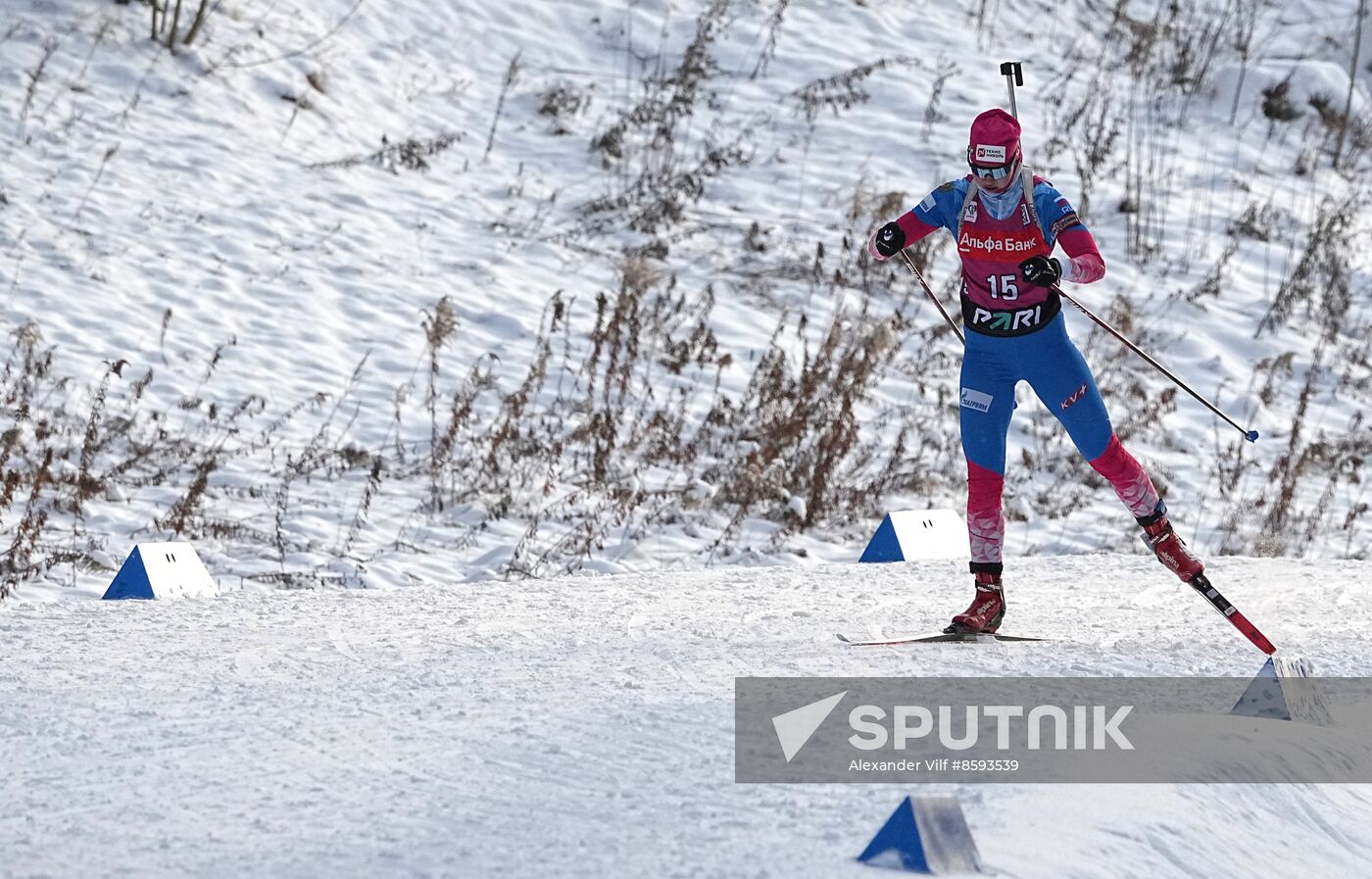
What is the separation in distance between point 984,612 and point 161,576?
3.05m

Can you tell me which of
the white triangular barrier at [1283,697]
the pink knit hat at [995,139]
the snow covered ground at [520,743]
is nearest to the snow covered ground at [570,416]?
the snow covered ground at [520,743]

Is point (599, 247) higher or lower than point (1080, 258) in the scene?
lower

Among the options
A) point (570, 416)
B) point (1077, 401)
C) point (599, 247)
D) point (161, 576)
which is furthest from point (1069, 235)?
point (599, 247)

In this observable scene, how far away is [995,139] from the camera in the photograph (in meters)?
4.92

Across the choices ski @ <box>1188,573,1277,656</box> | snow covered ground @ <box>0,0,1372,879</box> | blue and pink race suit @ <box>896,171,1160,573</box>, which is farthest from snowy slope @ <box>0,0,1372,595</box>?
ski @ <box>1188,573,1277,656</box>

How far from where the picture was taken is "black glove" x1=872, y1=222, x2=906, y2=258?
5.30 metres

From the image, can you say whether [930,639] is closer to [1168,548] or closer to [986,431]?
[986,431]

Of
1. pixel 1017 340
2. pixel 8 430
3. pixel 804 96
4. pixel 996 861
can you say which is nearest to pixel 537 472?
pixel 8 430

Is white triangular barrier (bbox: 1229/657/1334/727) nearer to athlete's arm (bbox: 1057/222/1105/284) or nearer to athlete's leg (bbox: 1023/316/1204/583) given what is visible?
athlete's leg (bbox: 1023/316/1204/583)

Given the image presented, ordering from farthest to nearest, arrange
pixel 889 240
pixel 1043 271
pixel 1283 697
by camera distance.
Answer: pixel 889 240
pixel 1043 271
pixel 1283 697

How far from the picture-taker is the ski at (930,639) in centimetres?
481

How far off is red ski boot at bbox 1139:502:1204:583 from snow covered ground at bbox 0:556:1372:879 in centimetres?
25

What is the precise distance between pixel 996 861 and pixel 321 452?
5886mm

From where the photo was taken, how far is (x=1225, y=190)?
1402 centimetres
